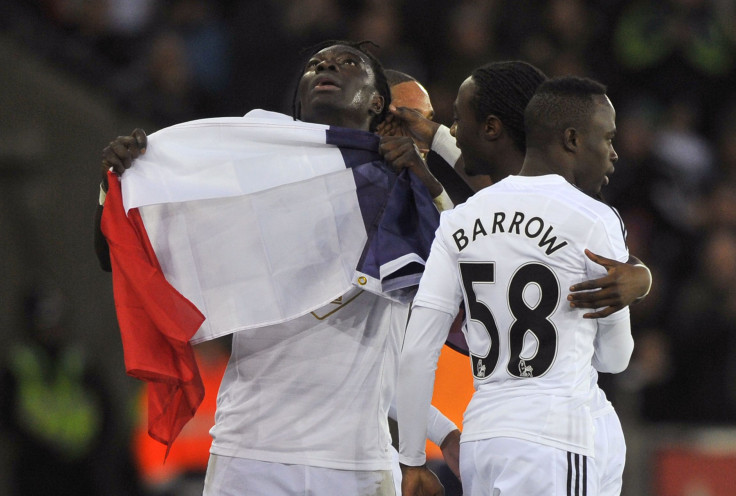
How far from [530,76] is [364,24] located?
5.23 metres

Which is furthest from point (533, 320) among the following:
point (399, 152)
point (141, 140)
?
point (141, 140)

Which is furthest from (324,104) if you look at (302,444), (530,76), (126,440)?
(126,440)

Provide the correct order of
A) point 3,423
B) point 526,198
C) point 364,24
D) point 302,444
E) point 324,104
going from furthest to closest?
point 364,24 < point 3,423 < point 324,104 < point 302,444 < point 526,198

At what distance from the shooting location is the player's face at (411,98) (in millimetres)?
4297

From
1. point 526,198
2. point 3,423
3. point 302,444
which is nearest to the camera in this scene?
point 526,198

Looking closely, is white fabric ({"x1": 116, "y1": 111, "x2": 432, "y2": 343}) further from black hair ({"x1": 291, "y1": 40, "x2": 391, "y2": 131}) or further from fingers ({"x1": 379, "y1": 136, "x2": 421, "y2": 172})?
black hair ({"x1": 291, "y1": 40, "x2": 391, "y2": 131})

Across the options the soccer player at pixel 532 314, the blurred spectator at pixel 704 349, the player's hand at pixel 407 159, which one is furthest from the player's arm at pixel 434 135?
the blurred spectator at pixel 704 349

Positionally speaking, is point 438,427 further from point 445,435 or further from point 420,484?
point 420,484

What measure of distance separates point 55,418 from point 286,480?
4866mm

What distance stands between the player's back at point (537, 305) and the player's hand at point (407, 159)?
1.48 ft

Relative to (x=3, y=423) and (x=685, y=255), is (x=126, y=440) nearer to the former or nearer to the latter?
(x=3, y=423)

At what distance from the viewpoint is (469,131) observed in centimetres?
355

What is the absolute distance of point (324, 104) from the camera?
3.78 meters

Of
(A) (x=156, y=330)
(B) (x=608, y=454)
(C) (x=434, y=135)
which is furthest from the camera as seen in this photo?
(C) (x=434, y=135)
